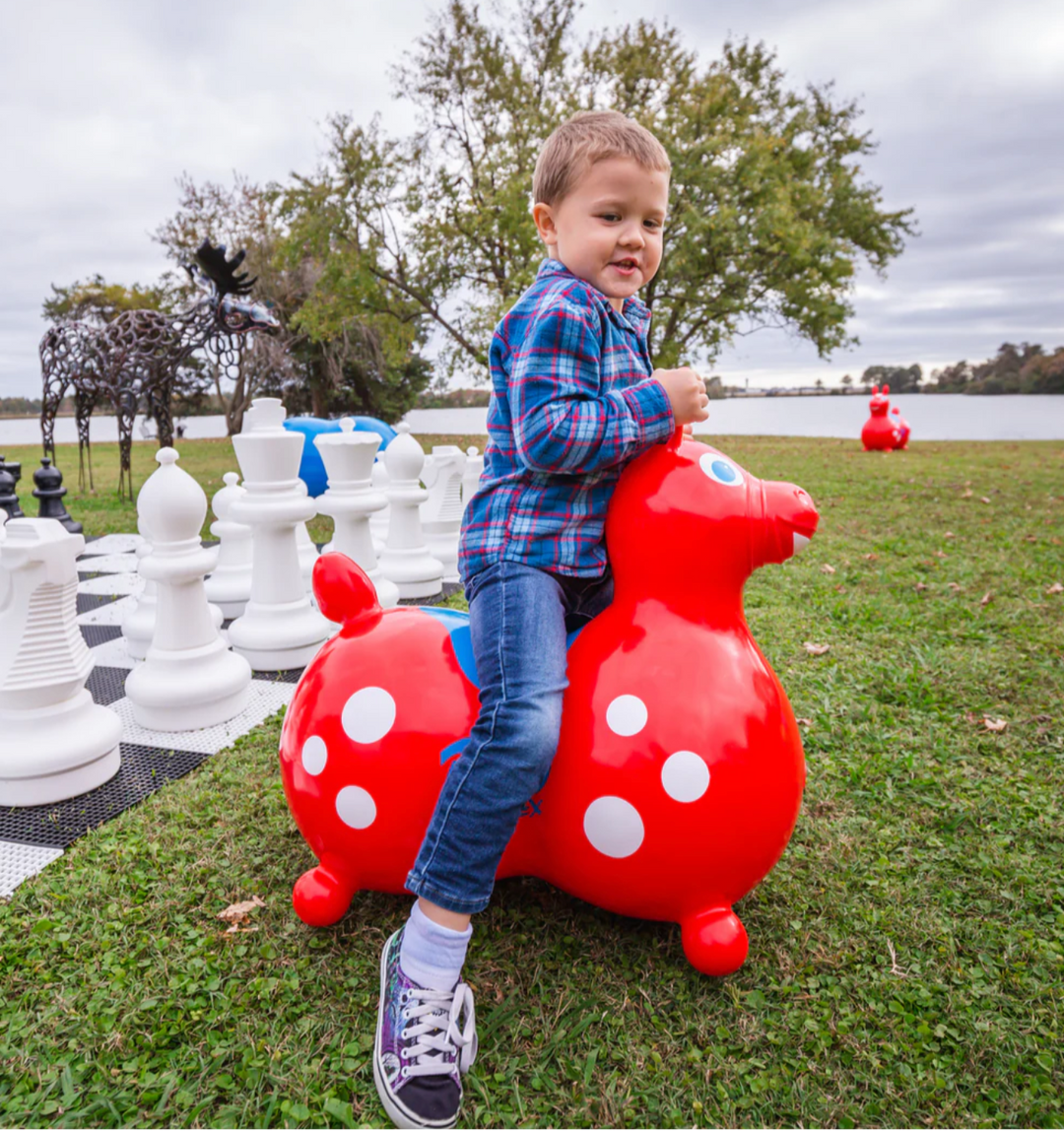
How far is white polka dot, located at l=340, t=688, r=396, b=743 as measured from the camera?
5.16 feet

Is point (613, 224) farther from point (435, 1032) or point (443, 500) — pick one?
point (443, 500)

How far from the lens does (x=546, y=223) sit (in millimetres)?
1625

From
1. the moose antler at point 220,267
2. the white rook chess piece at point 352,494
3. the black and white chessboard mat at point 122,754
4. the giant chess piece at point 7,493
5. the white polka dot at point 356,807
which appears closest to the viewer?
the white polka dot at point 356,807

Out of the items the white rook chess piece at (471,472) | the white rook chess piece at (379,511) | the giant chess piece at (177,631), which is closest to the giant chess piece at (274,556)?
the giant chess piece at (177,631)

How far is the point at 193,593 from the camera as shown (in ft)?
8.82

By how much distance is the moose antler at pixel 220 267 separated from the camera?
5934 millimetres

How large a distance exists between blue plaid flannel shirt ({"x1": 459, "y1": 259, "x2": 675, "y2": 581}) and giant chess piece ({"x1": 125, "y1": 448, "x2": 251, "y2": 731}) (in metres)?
1.44

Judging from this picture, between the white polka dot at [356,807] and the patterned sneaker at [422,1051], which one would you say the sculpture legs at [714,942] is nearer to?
the patterned sneaker at [422,1051]

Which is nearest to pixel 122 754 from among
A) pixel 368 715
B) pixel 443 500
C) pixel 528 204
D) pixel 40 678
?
pixel 40 678

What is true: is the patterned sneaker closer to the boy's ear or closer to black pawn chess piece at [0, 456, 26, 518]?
the boy's ear

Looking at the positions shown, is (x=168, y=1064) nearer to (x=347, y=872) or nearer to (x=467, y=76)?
(x=347, y=872)

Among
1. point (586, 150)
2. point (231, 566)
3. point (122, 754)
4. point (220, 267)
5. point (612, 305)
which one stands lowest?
point (122, 754)

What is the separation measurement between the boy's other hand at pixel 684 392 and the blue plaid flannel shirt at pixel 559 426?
0.02 meters

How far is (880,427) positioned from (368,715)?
12.0 m
